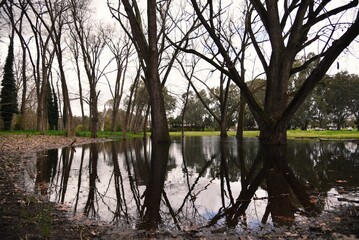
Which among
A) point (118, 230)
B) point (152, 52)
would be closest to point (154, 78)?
point (152, 52)

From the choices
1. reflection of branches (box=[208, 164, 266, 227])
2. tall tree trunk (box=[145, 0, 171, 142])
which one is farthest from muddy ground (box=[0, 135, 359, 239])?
tall tree trunk (box=[145, 0, 171, 142])

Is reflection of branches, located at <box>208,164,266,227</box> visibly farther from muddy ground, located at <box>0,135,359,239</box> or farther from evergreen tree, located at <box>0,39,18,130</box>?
evergreen tree, located at <box>0,39,18,130</box>

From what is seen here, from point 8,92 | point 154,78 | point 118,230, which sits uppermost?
point 8,92

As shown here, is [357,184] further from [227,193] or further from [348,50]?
[348,50]

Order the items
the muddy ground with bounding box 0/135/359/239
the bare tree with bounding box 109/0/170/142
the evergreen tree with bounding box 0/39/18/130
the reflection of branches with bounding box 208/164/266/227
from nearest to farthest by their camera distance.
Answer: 1. the muddy ground with bounding box 0/135/359/239
2. the reflection of branches with bounding box 208/164/266/227
3. the bare tree with bounding box 109/0/170/142
4. the evergreen tree with bounding box 0/39/18/130

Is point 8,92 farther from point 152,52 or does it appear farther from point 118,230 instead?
point 118,230

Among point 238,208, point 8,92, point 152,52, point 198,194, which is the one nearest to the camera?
point 238,208

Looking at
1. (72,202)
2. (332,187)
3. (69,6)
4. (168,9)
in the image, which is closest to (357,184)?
(332,187)

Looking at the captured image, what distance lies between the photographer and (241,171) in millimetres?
6820

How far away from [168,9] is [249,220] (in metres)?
21.0

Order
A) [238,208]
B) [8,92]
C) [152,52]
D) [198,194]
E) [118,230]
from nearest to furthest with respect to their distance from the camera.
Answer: [118,230]
[238,208]
[198,194]
[152,52]
[8,92]

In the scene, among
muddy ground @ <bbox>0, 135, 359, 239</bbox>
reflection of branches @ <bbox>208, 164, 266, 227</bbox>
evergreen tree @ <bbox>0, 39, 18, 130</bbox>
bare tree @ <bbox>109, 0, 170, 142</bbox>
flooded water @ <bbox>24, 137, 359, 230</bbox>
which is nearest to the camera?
muddy ground @ <bbox>0, 135, 359, 239</bbox>

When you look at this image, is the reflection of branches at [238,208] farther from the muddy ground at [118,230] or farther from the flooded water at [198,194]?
the muddy ground at [118,230]

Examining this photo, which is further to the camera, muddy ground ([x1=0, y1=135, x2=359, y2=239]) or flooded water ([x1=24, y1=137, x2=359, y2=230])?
flooded water ([x1=24, y1=137, x2=359, y2=230])
